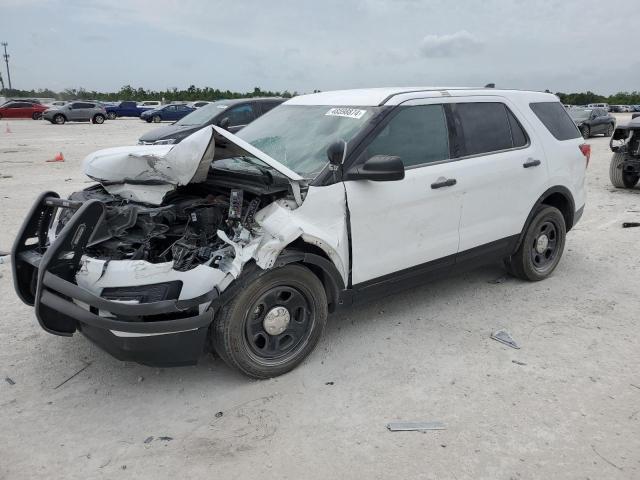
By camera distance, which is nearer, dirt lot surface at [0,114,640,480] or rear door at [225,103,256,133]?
dirt lot surface at [0,114,640,480]

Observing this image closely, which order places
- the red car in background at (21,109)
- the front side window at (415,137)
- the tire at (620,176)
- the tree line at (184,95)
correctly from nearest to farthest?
1. the front side window at (415,137)
2. the tire at (620,176)
3. the red car in background at (21,109)
4. the tree line at (184,95)

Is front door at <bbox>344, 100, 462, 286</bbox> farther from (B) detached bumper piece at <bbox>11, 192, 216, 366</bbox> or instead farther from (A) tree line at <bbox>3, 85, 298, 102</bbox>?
(A) tree line at <bbox>3, 85, 298, 102</bbox>

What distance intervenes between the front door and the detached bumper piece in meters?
1.21

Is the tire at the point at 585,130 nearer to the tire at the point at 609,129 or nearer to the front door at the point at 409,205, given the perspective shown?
the tire at the point at 609,129

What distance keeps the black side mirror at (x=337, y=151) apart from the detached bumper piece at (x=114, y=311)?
46.4 inches

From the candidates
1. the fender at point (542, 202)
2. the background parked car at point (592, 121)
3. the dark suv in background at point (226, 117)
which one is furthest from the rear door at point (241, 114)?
the background parked car at point (592, 121)

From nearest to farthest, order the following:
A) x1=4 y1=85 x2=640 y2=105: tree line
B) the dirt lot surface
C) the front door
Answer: the dirt lot surface < the front door < x1=4 y1=85 x2=640 y2=105: tree line

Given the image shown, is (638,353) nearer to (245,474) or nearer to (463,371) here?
(463,371)

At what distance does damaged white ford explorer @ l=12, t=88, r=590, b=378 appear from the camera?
9.88 ft

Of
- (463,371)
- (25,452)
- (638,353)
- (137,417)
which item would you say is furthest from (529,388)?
(25,452)

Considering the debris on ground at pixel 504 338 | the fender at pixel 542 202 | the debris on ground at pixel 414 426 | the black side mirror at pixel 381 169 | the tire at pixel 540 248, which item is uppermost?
the black side mirror at pixel 381 169

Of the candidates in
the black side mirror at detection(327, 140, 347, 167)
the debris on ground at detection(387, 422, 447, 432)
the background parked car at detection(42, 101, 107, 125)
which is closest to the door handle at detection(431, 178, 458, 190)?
the black side mirror at detection(327, 140, 347, 167)

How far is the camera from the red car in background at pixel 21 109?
37.3 meters

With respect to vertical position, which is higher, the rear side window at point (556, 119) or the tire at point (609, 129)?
the rear side window at point (556, 119)
